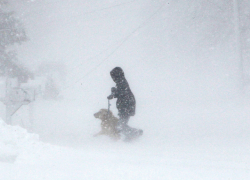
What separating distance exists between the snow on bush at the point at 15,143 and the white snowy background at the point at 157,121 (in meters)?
0.01

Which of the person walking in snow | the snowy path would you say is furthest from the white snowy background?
the person walking in snow

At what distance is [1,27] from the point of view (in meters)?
15.5

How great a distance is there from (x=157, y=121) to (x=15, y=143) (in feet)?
20.5

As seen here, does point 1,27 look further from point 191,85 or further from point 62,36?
point 62,36

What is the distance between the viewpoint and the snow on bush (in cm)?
366

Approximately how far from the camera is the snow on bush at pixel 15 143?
3.66m

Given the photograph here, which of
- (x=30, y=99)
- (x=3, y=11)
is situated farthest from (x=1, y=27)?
(x=30, y=99)

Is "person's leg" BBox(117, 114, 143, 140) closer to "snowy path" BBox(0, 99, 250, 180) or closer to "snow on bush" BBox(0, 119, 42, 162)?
"snowy path" BBox(0, 99, 250, 180)

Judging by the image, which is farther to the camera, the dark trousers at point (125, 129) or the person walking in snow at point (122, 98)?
the person walking in snow at point (122, 98)

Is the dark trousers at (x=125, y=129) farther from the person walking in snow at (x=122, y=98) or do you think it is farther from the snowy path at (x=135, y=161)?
the snowy path at (x=135, y=161)

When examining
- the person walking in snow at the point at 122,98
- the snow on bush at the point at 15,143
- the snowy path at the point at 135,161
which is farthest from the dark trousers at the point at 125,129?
the snow on bush at the point at 15,143

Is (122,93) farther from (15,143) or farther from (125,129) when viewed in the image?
(15,143)

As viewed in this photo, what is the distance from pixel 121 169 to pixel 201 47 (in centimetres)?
1938

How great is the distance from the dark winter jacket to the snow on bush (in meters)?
2.28
